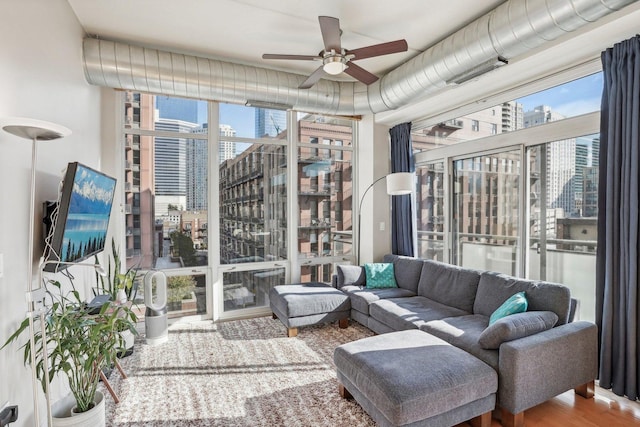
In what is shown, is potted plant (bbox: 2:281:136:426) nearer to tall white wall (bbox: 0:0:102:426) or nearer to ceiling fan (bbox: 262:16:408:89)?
tall white wall (bbox: 0:0:102:426)

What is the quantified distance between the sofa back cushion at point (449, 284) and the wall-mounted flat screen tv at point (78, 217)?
340 centimetres

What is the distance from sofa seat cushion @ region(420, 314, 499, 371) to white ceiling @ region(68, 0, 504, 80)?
9.02ft

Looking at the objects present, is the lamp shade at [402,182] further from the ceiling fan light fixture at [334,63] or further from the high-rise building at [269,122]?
the high-rise building at [269,122]

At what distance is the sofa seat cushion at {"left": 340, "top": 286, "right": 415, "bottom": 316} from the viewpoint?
3.81 meters

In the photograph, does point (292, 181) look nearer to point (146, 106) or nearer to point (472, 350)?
point (146, 106)

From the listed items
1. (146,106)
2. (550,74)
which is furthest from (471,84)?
(146,106)

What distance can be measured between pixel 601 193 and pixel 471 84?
1571 mm

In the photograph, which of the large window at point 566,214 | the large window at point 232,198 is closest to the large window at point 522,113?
the large window at point 566,214

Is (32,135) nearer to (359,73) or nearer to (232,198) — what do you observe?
(359,73)

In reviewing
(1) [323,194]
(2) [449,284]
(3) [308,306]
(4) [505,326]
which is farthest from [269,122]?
(4) [505,326]

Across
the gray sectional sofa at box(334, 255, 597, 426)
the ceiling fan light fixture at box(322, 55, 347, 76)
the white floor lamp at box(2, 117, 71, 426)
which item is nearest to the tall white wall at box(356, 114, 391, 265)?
the gray sectional sofa at box(334, 255, 597, 426)

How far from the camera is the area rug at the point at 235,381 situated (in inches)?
92.6

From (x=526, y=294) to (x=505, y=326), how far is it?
76 cm

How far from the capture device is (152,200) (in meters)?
4.13
